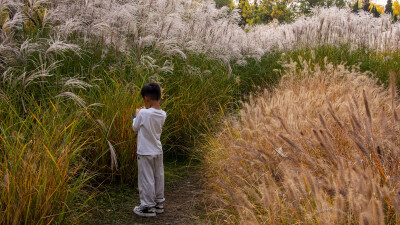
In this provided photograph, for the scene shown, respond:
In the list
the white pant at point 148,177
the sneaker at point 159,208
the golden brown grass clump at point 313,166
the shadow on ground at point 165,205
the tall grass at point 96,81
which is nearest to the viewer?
the golden brown grass clump at point 313,166

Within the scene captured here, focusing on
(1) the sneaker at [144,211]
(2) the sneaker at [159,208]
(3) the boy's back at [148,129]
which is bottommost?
(2) the sneaker at [159,208]

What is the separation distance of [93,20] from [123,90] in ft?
5.39

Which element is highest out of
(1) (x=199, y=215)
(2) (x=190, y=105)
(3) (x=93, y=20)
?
(3) (x=93, y=20)

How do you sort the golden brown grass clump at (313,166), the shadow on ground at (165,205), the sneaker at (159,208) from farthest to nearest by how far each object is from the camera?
1. the sneaker at (159,208)
2. the shadow on ground at (165,205)
3. the golden brown grass clump at (313,166)

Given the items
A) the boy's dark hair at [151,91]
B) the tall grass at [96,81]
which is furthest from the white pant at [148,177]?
the boy's dark hair at [151,91]

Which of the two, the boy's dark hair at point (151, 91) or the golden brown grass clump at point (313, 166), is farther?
the boy's dark hair at point (151, 91)

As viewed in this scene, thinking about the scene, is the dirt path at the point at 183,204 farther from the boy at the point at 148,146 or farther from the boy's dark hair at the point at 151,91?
the boy's dark hair at the point at 151,91

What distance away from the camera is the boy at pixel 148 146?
346 cm

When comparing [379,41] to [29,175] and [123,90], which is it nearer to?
[123,90]

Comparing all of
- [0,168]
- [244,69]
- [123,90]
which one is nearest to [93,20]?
[123,90]

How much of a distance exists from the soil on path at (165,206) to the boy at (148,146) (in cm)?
13

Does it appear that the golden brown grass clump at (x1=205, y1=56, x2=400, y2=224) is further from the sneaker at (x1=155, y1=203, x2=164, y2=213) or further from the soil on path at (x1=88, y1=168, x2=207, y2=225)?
the sneaker at (x1=155, y1=203, x2=164, y2=213)

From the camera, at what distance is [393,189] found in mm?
2070

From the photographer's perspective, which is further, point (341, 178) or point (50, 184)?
point (50, 184)
